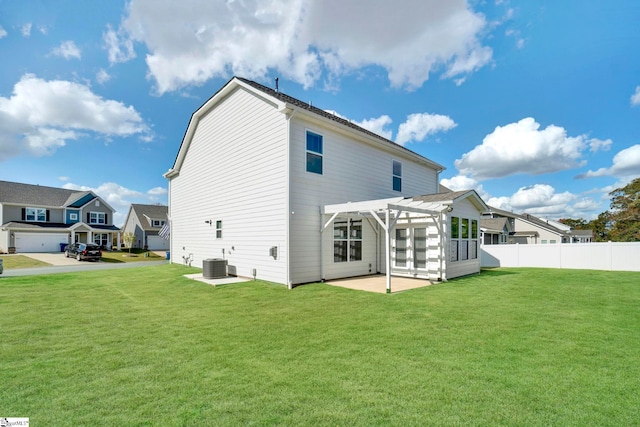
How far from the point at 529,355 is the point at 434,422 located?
2361mm

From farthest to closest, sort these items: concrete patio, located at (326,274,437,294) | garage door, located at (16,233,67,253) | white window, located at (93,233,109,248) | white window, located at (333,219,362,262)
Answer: white window, located at (93,233,109,248) → garage door, located at (16,233,67,253) → white window, located at (333,219,362,262) → concrete patio, located at (326,274,437,294)

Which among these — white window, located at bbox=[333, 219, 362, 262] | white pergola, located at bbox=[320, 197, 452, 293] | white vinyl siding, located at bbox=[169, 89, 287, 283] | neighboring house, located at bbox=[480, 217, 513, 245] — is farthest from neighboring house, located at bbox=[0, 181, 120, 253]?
neighboring house, located at bbox=[480, 217, 513, 245]

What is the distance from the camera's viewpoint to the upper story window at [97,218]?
34281mm

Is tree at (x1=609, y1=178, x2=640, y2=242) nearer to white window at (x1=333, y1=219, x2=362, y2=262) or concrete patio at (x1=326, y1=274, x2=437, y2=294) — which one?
concrete patio at (x1=326, y1=274, x2=437, y2=294)

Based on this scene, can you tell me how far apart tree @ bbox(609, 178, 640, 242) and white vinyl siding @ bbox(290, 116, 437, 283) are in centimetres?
3036

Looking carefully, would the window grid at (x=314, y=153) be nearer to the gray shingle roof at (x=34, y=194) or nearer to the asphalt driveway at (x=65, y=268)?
the asphalt driveway at (x=65, y=268)

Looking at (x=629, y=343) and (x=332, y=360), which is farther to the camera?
(x=629, y=343)

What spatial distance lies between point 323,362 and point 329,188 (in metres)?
7.67

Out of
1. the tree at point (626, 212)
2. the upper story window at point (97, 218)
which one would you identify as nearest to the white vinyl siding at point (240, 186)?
the upper story window at point (97, 218)

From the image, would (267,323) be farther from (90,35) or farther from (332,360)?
(90,35)

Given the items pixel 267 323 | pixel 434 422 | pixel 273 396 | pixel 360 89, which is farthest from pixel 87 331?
pixel 360 89

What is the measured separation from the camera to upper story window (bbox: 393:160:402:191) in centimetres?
1390

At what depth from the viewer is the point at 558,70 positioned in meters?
12.5

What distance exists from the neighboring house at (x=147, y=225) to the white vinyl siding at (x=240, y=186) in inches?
1022
